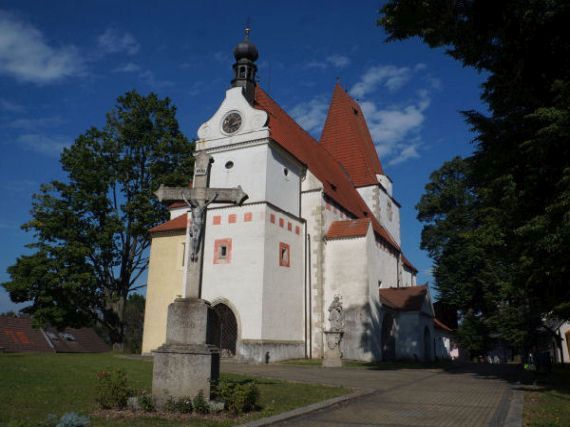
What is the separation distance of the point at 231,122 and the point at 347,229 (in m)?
7.31

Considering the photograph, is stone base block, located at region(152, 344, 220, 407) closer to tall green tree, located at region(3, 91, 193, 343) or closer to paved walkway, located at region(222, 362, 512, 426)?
paved walkway, located at region(222, 362, 512, 426)

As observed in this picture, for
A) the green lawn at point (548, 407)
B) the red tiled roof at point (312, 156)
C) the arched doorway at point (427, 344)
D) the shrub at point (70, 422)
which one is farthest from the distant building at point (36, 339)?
the shrub at point (70, 422)

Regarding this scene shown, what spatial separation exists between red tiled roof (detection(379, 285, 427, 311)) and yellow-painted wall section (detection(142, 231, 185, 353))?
10.2 metres

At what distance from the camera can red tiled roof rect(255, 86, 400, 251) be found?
23.4 meters

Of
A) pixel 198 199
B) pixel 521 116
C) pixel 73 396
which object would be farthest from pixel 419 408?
pixel 521 116

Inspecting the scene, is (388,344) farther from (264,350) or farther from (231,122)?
(231,122)

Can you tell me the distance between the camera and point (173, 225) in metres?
24.0

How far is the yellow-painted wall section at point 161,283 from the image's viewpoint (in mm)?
22531

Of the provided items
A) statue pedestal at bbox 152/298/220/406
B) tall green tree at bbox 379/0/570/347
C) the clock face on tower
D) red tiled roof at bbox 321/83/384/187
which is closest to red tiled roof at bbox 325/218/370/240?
the clock face on tower

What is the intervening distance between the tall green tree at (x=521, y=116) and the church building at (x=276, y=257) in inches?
379

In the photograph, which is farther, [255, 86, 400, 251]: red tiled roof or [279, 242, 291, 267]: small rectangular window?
[255, 86, 400, 251]: red tiled roof

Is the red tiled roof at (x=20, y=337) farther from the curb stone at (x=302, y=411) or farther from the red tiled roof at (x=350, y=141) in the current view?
the curb stone at (x=302, y=411)

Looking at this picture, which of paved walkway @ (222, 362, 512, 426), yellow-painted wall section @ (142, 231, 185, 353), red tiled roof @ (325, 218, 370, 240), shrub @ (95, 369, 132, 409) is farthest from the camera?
red tiled roof @ (325, 218, 370, 240)

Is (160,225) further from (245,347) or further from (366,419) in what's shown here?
(366,419)
